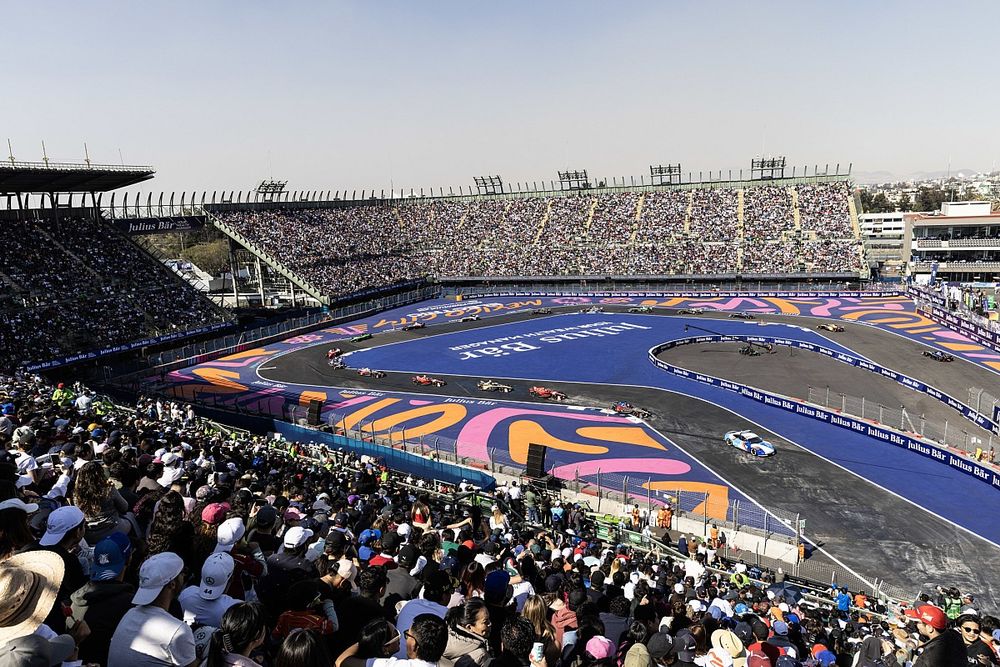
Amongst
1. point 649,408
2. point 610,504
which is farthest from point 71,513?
point 649,408

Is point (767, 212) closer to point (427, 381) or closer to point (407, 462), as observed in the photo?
point (427, 381)

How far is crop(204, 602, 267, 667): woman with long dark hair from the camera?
5.10 meters

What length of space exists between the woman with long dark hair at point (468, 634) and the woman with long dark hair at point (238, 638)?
183cm

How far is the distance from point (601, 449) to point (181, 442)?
19.9m

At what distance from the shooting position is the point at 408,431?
35031mm

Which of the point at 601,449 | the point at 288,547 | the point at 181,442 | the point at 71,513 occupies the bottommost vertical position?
the point at 601,449

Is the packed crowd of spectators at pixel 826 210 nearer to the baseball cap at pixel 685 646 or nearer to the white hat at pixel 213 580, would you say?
the baseball cap at pixel 685 646

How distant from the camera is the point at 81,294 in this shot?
5334 cm

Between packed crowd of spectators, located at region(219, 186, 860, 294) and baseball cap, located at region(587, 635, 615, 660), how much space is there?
247 ft

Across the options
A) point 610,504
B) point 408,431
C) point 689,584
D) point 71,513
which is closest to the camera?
point 71,513

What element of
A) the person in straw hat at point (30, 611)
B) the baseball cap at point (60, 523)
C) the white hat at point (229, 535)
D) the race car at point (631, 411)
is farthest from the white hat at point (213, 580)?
the race car at point (631, 411)

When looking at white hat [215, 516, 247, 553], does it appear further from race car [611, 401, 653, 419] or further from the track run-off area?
race car [611, 401, 653, 419]

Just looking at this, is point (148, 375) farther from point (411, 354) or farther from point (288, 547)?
point (288, 547)

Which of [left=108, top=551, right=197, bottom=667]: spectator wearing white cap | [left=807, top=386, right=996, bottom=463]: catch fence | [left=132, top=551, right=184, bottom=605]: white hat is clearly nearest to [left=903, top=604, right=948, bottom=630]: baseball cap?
[left=108, top=551, right=197, bottom=667]: spectator wearing white cap
